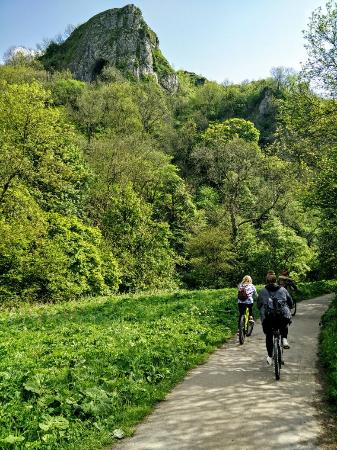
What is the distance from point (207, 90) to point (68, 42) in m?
51.3

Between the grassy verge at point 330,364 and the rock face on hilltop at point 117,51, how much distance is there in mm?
112136

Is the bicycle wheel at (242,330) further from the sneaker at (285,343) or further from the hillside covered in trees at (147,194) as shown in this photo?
the hillside covered in trees at (147,194)

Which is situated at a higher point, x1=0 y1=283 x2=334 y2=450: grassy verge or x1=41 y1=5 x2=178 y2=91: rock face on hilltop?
x1=41 y1=5 x2=178 y2=91: rock face on hilltop

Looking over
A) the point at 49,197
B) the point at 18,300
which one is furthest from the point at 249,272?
the point at 18,300

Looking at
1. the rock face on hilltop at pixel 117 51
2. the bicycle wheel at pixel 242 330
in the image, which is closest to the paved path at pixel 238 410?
the bicycle wheel at pixel 242 330

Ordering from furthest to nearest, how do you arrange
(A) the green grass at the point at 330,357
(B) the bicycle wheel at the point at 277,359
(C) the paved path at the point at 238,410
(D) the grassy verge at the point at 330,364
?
(B) the bicycle wheel at the point at 277,359
(A) the green grass at the point at 330,357
(D) the grassy verge at the point at 330,364
(C) the paved path at the point at 238,410

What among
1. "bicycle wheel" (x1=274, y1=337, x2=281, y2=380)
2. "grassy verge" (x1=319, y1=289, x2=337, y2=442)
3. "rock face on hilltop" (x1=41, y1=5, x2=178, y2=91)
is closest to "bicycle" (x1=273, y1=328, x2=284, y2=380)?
"bicycle wheel" (x1=274, y1=337, x2=281, y2=380)

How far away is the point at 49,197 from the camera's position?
38.5 m

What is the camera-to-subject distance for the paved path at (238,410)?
23.0 ft

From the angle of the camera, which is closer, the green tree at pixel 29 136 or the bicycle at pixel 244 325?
the bicycle at pixel 244 325

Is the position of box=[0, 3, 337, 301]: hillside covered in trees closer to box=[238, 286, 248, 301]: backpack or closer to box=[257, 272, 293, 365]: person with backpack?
box=[238, 286, 248, 301]: backpack

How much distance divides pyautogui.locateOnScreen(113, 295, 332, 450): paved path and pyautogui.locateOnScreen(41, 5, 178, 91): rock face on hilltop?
116 metres

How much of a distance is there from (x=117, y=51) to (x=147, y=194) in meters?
84.7

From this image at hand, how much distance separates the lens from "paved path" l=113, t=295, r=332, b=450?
Answer: 7000mm
